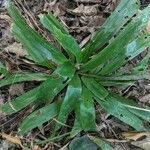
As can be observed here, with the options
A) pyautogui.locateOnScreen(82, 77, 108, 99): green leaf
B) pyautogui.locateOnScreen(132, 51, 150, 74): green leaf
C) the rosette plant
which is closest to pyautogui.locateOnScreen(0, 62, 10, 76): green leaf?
the rosette plant

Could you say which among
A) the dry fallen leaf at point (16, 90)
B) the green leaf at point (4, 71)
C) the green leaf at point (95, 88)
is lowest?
the green leaf at point (95, 88)

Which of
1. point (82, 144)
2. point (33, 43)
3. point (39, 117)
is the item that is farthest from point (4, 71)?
point (82, 144)

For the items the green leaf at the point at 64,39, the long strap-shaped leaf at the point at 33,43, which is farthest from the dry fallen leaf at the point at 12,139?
the green leaf at the point at 64,39

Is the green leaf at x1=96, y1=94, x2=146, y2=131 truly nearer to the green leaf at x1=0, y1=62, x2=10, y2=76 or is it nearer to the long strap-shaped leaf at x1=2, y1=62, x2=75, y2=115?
the long strap-shaped leaf at x1=2, y1=62, x2=75, y2=115

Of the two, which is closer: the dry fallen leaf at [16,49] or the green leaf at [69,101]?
the green leaf at [69,101]

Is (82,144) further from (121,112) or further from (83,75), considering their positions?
(83,75)

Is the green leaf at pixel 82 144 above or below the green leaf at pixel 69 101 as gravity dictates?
below

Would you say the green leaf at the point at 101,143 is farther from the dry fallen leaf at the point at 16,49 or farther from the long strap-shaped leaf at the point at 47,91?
the dry fallen leaf at the point at 16,49
